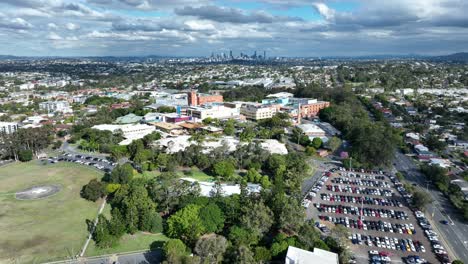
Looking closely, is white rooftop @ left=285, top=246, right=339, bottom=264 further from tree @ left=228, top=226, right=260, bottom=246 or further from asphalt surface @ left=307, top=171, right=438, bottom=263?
asphalt surface @ left=307, top=171, right=438, bottom=263

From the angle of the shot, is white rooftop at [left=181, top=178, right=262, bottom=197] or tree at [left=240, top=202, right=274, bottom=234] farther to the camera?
white rooftop at [left=181, top=178, right=262, bottom=197]

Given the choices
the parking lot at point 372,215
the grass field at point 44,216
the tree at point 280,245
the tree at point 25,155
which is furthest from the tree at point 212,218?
the tree at point 25,155

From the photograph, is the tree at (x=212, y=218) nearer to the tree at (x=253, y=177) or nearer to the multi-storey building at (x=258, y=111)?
the tree at (x=253, y=177)

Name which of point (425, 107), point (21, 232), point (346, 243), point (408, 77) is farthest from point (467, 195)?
point (408, 77)

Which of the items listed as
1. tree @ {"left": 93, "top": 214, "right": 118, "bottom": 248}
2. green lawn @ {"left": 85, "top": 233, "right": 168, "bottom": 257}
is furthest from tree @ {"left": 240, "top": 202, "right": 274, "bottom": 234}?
tree @ {"left": 93, "top": 214, "right": 118, "bottom": 248}

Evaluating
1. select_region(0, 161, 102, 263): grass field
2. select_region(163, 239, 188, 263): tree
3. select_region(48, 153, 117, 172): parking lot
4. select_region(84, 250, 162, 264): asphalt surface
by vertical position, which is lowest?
select_region(84, 250, 162, 264): asphalt surface

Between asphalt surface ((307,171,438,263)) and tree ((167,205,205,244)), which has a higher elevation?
tree ((167,205,205,244))
